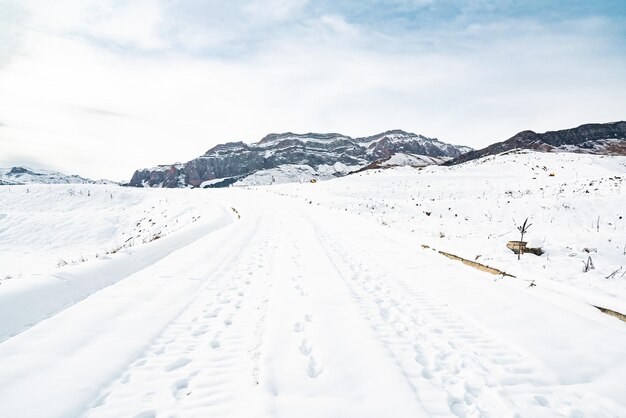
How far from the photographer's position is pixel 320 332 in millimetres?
4934

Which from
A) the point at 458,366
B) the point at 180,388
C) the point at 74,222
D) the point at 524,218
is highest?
the point at 74,222

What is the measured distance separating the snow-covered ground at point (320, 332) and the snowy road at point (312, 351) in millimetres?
22

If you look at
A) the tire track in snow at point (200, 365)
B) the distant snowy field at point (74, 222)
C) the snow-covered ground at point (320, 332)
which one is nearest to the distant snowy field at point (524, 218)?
the snow-covered ground at point (320, 332)

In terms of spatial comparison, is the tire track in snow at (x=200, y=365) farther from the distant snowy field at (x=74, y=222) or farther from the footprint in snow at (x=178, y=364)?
the distant snowy field at (x=74, y=222)

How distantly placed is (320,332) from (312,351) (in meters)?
0.52

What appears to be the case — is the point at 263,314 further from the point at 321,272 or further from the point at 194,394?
the point at 321,272

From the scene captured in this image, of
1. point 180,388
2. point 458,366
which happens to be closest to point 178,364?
point 180,388

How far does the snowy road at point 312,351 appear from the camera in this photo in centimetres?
339

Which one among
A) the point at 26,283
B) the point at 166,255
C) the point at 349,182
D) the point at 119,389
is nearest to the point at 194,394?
the point at 119,389

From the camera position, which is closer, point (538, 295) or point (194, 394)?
point (194, 394)

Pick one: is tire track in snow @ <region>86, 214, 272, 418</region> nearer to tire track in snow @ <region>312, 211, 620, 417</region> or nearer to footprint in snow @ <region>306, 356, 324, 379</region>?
footprint in snow @ <region>306, 356, 324, 379</region>

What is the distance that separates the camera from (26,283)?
20.1ft

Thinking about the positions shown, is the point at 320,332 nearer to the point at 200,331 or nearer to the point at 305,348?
the point at 305,348

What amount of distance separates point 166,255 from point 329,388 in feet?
26.6
